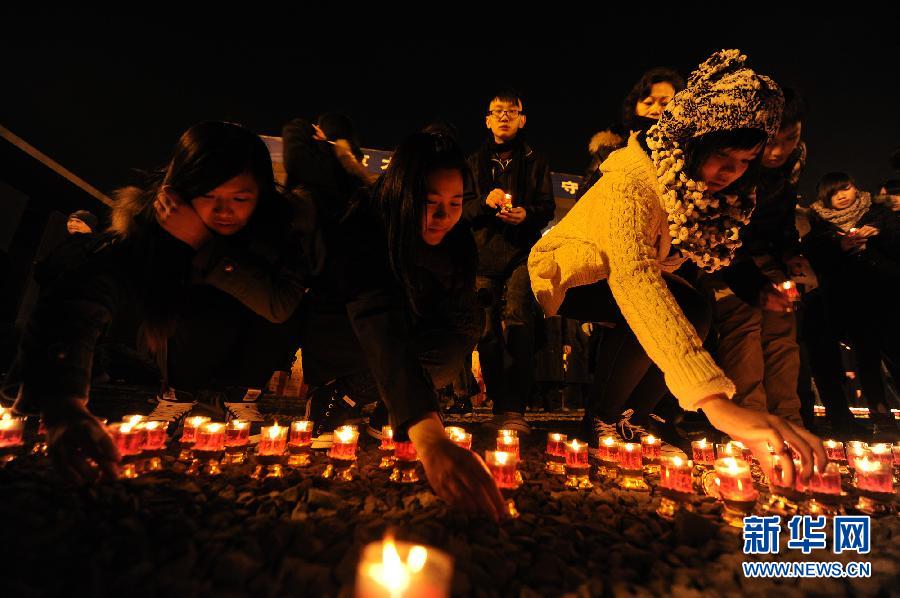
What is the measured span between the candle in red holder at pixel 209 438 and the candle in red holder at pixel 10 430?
734 mm

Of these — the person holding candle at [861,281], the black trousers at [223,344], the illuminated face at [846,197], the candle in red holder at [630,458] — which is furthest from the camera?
the illuminated face at [846,197]

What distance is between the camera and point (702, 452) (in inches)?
99.7

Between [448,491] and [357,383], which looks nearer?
[448,491]

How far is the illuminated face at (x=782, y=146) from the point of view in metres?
3.36

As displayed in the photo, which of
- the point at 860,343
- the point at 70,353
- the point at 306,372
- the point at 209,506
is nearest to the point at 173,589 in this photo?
the point at 209,506

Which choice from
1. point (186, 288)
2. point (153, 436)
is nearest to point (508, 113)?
point (186, 288)

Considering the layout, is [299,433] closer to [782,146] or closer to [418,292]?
[418,292]

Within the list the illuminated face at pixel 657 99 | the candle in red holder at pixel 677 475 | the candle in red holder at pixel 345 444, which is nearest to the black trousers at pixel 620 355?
the candle in red holder at pixel 677 475

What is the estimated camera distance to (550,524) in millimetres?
1433

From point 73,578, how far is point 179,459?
3.71ft

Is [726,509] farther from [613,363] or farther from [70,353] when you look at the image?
[70,353]

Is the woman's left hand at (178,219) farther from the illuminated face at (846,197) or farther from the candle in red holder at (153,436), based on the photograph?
the illuminated face at (846,197)

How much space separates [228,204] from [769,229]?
4040 mm

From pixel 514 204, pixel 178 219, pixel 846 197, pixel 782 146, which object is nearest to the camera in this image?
pixel 178 219
